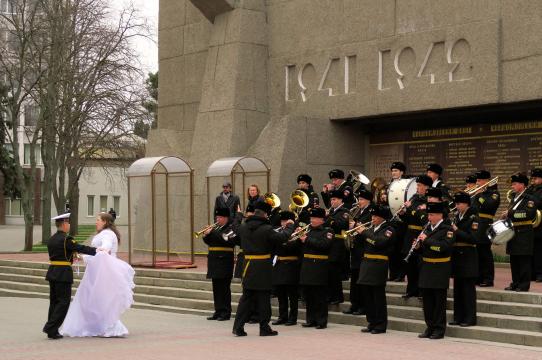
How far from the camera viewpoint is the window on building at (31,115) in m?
36.4

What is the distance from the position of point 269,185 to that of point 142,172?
287cm

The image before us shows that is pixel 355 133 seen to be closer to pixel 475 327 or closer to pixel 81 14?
pixel 475 327

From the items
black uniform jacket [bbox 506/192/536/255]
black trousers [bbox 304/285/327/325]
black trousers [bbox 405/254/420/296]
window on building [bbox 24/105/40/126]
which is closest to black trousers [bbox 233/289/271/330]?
black trousers [bbox 304/285/327/325]

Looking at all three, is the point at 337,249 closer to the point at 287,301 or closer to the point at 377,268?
the point at 287,301

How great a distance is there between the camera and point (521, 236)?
47.7 feet

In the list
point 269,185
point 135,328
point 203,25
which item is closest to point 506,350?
point 135,328

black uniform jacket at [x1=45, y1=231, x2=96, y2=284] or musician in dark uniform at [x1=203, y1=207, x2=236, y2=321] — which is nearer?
black uniform jacket at [x1=45, y1=231, x2=96, y2=284]

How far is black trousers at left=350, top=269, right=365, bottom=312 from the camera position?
1495cm

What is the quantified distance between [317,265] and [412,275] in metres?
1.57

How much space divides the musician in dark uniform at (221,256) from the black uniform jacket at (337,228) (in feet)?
5.44

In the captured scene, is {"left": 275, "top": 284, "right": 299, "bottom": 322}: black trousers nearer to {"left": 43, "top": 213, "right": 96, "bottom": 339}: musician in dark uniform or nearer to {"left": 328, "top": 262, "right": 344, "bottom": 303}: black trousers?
{"left": 328, "top": 262, "right": 344, "bottom": 303}: black trousers

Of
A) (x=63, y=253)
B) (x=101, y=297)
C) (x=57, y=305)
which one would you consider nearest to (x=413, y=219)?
(x=101, y=297)

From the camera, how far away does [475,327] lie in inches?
521

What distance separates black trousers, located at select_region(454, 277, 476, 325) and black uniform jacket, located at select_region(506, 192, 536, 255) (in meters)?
1.49
